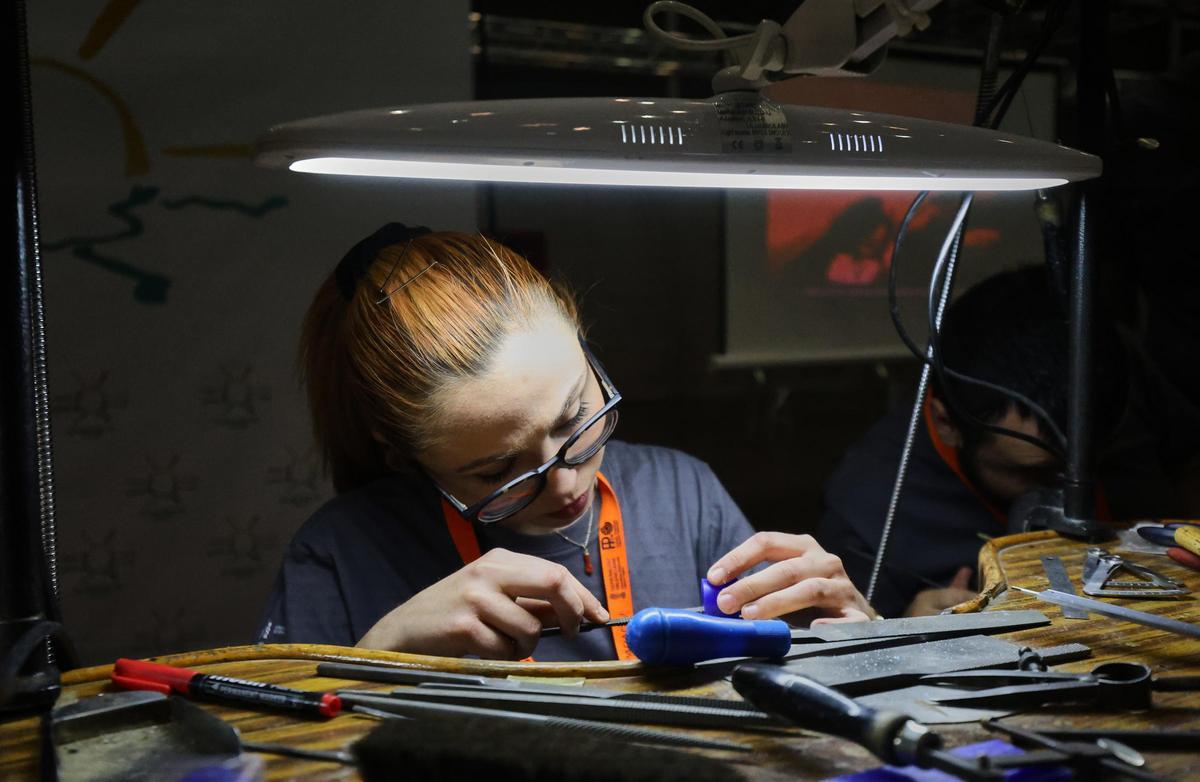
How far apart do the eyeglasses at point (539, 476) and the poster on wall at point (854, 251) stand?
1.57 metres

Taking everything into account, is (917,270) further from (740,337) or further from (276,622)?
(276,622)

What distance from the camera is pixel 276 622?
111cm

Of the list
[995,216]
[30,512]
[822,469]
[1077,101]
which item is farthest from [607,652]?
[995,216]

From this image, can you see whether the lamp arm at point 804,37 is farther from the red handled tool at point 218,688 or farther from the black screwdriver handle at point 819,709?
the red handled tool at point 218,688

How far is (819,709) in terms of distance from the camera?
60cm

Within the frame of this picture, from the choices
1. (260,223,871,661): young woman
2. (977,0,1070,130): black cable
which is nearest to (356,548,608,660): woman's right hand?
(260,223,871,661): young woman

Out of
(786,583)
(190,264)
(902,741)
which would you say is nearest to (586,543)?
(786,583)

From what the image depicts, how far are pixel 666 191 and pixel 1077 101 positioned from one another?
5.14 ft

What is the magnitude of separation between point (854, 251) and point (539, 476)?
190 centimetres

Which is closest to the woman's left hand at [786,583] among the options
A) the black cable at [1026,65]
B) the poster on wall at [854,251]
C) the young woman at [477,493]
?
the young woman at [477,493]

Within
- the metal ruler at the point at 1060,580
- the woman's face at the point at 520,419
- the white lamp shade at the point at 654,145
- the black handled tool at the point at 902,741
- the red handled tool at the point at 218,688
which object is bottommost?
the metal ruler at the point at 1060,580

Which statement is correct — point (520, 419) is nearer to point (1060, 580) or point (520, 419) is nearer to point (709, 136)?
→ point (709, 136)

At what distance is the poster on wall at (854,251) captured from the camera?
2549 mm

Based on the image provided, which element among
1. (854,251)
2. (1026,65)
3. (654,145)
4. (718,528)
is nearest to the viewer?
(654,145)
